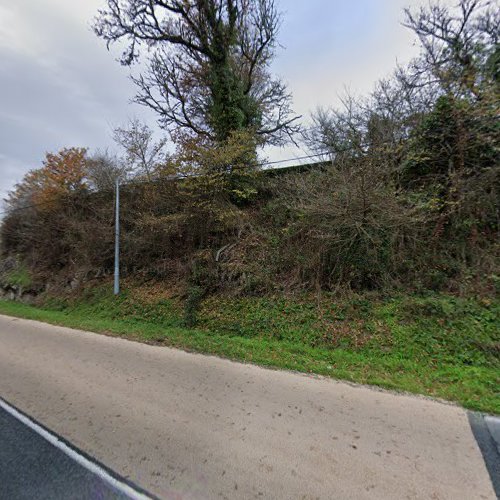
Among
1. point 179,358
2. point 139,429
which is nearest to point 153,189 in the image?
point 179,358

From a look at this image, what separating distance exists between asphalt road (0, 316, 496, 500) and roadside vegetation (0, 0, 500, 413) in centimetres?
78

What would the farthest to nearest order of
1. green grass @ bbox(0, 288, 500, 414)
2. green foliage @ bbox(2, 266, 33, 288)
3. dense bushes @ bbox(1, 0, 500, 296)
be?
green foliage @ bbox(2, 266, 33, 288) < dense bushes @ bbox(1, 0, 500, 296) < green grass @ bbox(0, 288, 500, 414)

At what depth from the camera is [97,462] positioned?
261 cm

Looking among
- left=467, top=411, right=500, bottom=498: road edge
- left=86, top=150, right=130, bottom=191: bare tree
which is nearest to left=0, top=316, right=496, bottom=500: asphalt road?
left=467, top=411, right=500, bottom=498: road edge

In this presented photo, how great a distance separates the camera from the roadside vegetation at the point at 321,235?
5.25 m

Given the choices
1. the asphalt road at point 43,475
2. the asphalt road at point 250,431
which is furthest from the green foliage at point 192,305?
the asphalt road at point 43,475

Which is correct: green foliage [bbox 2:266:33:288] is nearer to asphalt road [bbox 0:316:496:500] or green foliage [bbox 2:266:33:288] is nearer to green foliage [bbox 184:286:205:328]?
green foliage [bbox 184:286:205:328]

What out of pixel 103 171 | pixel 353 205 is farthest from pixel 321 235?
pixel 103 171

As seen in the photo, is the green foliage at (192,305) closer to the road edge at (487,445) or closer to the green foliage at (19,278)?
the road edge at (487,445)

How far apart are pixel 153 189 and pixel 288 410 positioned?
9.89 m

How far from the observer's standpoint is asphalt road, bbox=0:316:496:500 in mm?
2314

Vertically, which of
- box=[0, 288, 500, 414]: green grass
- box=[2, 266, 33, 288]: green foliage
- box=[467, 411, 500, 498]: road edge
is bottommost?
box=[467, 411, 500, 498]: road edge

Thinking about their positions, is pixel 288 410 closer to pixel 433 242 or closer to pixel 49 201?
pixel 433 242

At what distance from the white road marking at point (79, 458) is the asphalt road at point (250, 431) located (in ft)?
0.24
